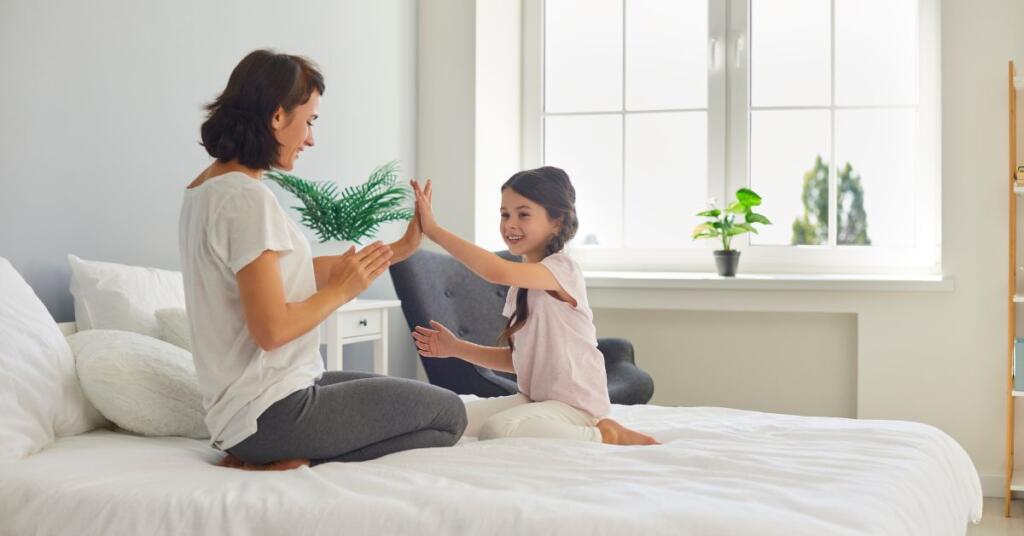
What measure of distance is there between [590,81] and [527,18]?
1.31 feet

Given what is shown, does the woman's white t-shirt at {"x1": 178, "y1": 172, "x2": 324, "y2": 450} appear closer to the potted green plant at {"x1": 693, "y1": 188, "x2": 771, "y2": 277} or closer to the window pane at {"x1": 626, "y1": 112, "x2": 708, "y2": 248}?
the potted green plant at {"x1": 693, "y1": 188, "x2": 771, "y2": 277}

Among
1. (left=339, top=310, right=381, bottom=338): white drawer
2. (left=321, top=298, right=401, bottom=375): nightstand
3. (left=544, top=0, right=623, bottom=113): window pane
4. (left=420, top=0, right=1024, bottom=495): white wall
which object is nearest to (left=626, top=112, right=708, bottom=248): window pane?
(left=544, top=0, right=623, bottom=113): window pane

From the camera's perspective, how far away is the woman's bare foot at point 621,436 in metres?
2.14

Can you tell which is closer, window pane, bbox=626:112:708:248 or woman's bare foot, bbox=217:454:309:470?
woman's bare foot, bbox=217:454:309:470

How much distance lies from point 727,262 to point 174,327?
2366 mm

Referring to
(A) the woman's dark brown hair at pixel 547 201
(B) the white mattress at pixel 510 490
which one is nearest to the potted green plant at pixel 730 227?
(A) the woman's dark brown hair at pixel 547 201

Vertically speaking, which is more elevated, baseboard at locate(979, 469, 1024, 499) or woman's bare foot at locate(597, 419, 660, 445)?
Answer: woman's bare foot at locate(597, 419, 660, 445)

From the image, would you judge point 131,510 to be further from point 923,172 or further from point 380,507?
point 923,172

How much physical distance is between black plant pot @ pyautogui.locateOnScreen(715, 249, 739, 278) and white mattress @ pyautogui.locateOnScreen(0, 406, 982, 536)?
6.82ft

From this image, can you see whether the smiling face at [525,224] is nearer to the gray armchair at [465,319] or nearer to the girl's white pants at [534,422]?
the girl's white pants at [534,422]

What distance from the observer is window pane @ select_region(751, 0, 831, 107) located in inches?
172

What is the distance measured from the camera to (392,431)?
1.95 metres

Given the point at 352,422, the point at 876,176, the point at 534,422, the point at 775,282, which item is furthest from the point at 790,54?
the point at 352,422

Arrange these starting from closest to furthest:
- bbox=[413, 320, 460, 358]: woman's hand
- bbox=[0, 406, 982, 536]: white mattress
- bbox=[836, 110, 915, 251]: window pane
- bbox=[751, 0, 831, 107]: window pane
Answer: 1. bbox=[0, 406, 982, 536]: white mattress
2. bbox=[413, 320, 460, 358]: woman's hand
3. bbox=[836, 110, 915, 251]: window pane
4. bbox=[751, 0, 831, 107]: window pane
